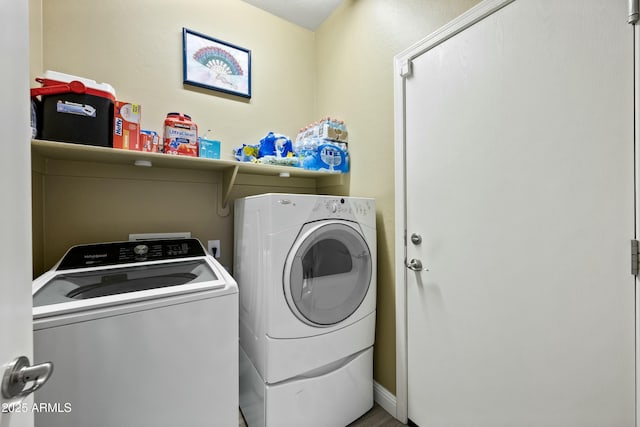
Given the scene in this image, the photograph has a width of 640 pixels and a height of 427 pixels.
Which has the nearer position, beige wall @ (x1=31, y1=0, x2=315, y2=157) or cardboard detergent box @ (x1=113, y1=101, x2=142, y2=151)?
cardboard detergent box @ (x1=113, y1=101, x2=142, y2=151)

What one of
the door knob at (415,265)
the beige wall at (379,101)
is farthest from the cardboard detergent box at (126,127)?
the door knob at (415,265)

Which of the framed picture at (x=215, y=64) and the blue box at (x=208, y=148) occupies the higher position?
the framed picture at (x=215, y=64)

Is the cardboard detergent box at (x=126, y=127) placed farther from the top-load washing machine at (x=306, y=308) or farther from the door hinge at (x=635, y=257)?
the door hinge at (x=635, y=257)

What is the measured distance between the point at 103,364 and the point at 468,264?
56.7 inches

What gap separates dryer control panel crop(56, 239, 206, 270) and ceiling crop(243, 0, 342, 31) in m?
1.86

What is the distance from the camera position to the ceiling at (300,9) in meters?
2.03

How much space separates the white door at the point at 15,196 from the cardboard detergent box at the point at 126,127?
93 cm

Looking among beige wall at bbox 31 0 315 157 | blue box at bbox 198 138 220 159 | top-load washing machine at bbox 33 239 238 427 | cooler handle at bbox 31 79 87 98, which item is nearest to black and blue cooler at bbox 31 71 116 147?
cooler handle at bbox 31 79 87 98

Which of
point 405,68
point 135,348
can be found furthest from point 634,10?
point 135,348

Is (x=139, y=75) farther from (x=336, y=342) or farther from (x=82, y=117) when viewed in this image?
(x=336, y=342)

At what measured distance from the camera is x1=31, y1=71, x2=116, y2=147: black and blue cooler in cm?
119

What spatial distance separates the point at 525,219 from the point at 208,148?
170cm

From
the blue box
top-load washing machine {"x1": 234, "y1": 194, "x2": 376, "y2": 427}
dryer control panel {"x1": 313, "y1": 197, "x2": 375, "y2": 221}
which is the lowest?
top-load washing machine {"x1": 234, "y1": 194, "x2": 376, "y2": 427}

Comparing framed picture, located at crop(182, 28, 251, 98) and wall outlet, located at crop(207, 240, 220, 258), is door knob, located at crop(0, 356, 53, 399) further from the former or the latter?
framed picture, located at crop(182, 28, 251, 98)
